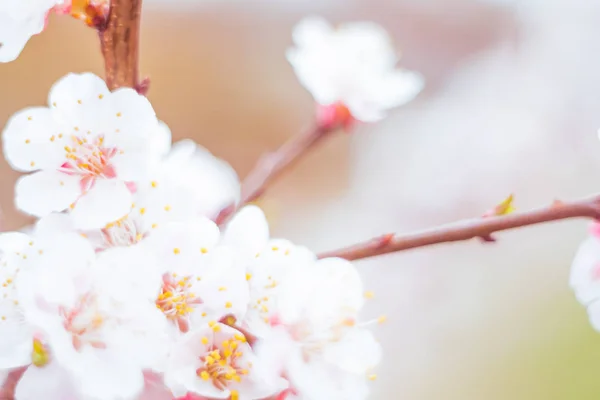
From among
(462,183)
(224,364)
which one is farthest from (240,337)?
(462,183)

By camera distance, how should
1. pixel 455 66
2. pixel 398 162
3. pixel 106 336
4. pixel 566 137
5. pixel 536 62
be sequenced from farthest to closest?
pixel 455 66, pixel 398 162, pixel 536 62, pixel 566 137, pixel 106 336

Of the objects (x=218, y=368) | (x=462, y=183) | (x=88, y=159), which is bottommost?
(x=462, y=183)

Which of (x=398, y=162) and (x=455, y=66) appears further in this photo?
(x=455, y=66)

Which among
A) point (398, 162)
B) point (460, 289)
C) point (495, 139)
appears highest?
point (495, 139)

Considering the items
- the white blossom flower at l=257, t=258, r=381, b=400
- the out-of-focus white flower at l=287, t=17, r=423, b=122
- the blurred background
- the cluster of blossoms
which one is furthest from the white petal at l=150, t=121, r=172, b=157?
the blurred background

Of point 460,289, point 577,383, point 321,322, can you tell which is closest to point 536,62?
point 460,289

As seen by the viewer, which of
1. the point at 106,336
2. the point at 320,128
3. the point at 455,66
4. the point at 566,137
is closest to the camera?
the point at 106,336

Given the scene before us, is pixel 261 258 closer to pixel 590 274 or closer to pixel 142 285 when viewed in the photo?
pixel 142 285

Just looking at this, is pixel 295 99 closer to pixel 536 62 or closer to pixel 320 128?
pixel 536 62
